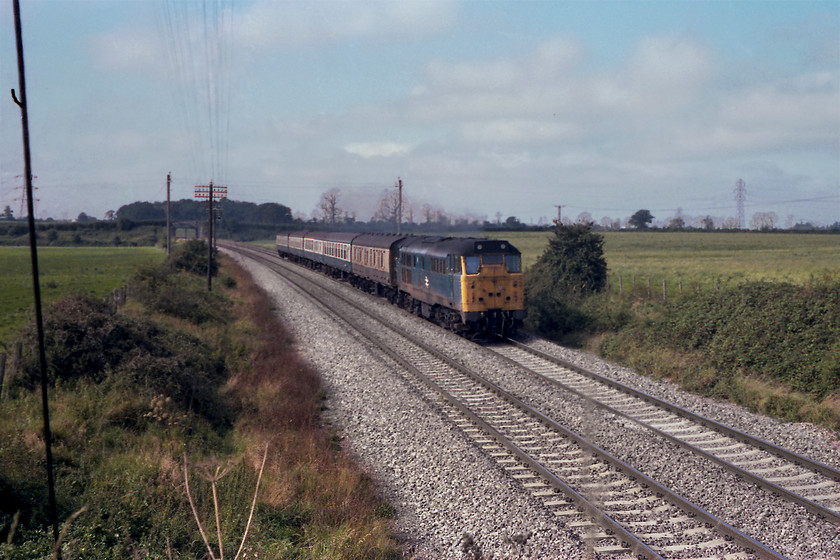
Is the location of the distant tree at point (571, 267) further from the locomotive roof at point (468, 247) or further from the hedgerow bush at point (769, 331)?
the hedgerow bush at point (769, 331)

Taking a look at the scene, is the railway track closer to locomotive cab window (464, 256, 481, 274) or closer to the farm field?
locomotive cab window (464, 256, 481, 274)

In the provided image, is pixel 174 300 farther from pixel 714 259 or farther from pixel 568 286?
pixel 714 259

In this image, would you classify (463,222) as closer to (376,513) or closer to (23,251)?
(376,513)

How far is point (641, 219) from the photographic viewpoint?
335 feet

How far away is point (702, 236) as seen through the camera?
279ft

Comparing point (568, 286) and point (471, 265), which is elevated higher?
point (471, 265)

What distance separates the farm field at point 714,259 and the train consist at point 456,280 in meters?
7.13

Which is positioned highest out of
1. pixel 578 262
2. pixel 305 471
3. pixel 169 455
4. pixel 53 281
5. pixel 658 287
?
pixel 578 262

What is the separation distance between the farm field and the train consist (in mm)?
7133

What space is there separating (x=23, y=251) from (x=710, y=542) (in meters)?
86.1

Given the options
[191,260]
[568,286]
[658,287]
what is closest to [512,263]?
[568,286]

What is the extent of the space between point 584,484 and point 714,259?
47116mm

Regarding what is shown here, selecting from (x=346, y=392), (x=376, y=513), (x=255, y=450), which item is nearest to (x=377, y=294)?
(x=346, y=392)

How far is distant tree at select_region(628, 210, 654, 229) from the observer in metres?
101
